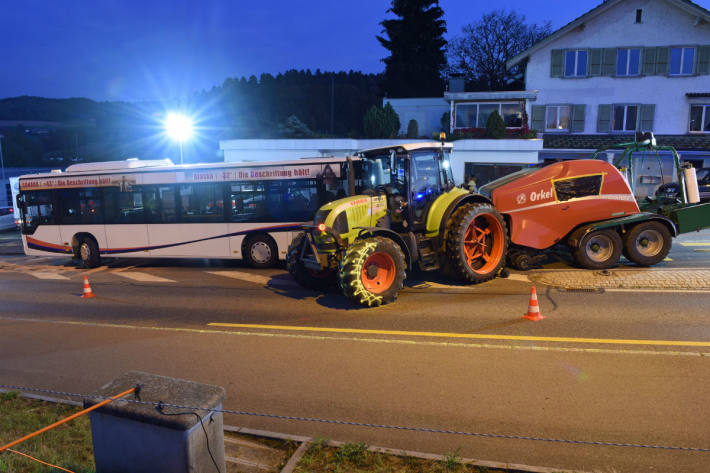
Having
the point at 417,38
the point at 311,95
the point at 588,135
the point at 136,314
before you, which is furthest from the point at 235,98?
the point at 136,314

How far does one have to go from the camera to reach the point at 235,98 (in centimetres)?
8194

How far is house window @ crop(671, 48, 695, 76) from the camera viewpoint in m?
27.7

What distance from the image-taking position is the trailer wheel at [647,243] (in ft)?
37.5

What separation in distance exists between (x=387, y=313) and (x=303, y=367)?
8.68ft

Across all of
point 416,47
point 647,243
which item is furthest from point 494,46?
point 647,243

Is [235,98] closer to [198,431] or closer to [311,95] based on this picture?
[311,95]

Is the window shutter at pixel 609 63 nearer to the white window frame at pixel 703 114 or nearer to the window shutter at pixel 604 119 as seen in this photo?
the window shutter at pixel 604 119

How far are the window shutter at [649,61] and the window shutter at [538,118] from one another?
6079 millimetres

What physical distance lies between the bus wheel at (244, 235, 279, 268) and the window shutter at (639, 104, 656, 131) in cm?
2580

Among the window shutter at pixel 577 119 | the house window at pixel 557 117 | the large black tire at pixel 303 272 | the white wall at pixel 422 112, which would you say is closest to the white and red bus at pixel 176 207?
the large black tire at pixel 303 272

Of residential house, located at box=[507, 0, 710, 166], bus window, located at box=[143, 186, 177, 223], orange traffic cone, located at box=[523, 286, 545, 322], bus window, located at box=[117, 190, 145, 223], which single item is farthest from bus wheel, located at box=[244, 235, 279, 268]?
residential house, located at box=[507, 0, 710, 166]

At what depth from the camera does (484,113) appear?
1220 inches

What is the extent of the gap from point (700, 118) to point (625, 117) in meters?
4.17

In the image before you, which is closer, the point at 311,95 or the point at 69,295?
the point at 69,295
